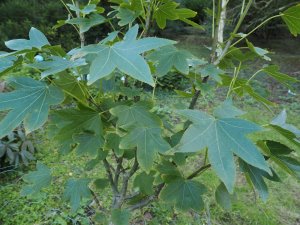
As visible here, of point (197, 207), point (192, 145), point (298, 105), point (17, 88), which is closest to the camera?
point (192, 145)

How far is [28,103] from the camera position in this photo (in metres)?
0.87

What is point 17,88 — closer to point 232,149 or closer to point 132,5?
point 132,5

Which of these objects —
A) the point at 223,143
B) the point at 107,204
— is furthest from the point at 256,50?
the point at 107,204

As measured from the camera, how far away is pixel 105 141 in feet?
3.48

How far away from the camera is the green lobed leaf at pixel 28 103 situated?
33.0 inches

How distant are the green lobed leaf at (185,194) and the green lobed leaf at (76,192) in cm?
35

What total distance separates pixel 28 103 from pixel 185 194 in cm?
59

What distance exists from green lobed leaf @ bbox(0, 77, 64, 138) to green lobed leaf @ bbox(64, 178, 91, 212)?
54 cm

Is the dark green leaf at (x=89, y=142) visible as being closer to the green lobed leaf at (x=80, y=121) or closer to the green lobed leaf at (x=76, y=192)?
the green lobed leaf at (x=80, y=121)

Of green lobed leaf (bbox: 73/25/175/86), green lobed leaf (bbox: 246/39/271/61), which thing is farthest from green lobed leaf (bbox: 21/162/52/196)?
green lobed leaf (bbox: 246/39/271/61)

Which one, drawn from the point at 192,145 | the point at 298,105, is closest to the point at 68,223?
the point at 192,145

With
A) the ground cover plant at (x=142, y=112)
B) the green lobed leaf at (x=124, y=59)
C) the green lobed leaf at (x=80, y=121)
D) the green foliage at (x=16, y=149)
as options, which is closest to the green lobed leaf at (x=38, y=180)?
the ground cover plant at (x=142, y=112)

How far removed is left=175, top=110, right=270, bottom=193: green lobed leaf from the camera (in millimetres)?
775

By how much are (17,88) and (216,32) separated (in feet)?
2.07
